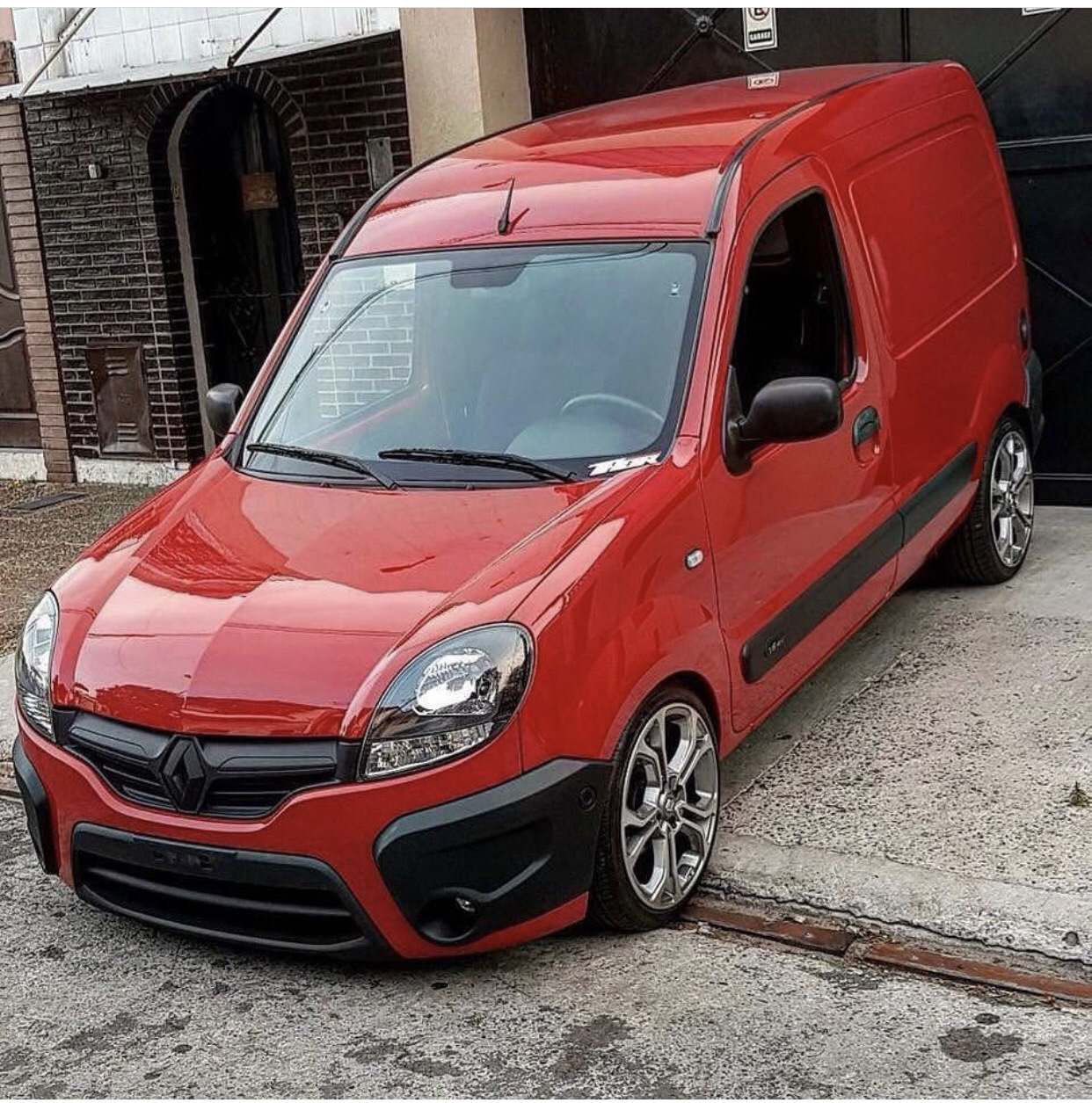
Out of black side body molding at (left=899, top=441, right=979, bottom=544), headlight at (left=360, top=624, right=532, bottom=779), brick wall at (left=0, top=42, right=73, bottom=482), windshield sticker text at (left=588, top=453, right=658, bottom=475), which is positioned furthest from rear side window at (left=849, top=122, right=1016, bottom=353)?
brick wall at (left=0, top=42, right=73, bottom=482)

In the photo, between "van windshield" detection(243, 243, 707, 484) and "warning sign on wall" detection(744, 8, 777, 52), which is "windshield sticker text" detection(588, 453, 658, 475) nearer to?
"van windshield" detection(243, 243, 707, 484)

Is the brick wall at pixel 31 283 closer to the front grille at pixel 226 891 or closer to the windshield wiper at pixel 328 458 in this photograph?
the windshield wiper at pixel 328 458

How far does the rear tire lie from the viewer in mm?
6566

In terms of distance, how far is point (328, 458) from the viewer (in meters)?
4.95

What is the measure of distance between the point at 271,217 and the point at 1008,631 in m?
6.31

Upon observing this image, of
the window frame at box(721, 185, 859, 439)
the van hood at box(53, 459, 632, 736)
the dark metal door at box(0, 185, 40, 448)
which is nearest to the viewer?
the van hood at box(53, 459, 632, 736)

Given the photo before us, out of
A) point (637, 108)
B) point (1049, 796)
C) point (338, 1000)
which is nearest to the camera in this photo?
point (338, 1000)

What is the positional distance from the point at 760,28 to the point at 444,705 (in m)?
5.84

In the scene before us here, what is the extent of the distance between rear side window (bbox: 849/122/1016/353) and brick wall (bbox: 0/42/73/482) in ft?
23.5

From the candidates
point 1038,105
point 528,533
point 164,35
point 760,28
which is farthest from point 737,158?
point 164,35

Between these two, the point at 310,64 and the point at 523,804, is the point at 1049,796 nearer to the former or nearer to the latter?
the point at 523,804

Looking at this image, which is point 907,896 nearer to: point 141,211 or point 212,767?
point 212,767

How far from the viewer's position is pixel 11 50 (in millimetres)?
11094

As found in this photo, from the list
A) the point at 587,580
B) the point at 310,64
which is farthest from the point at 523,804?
the point at 310,64
